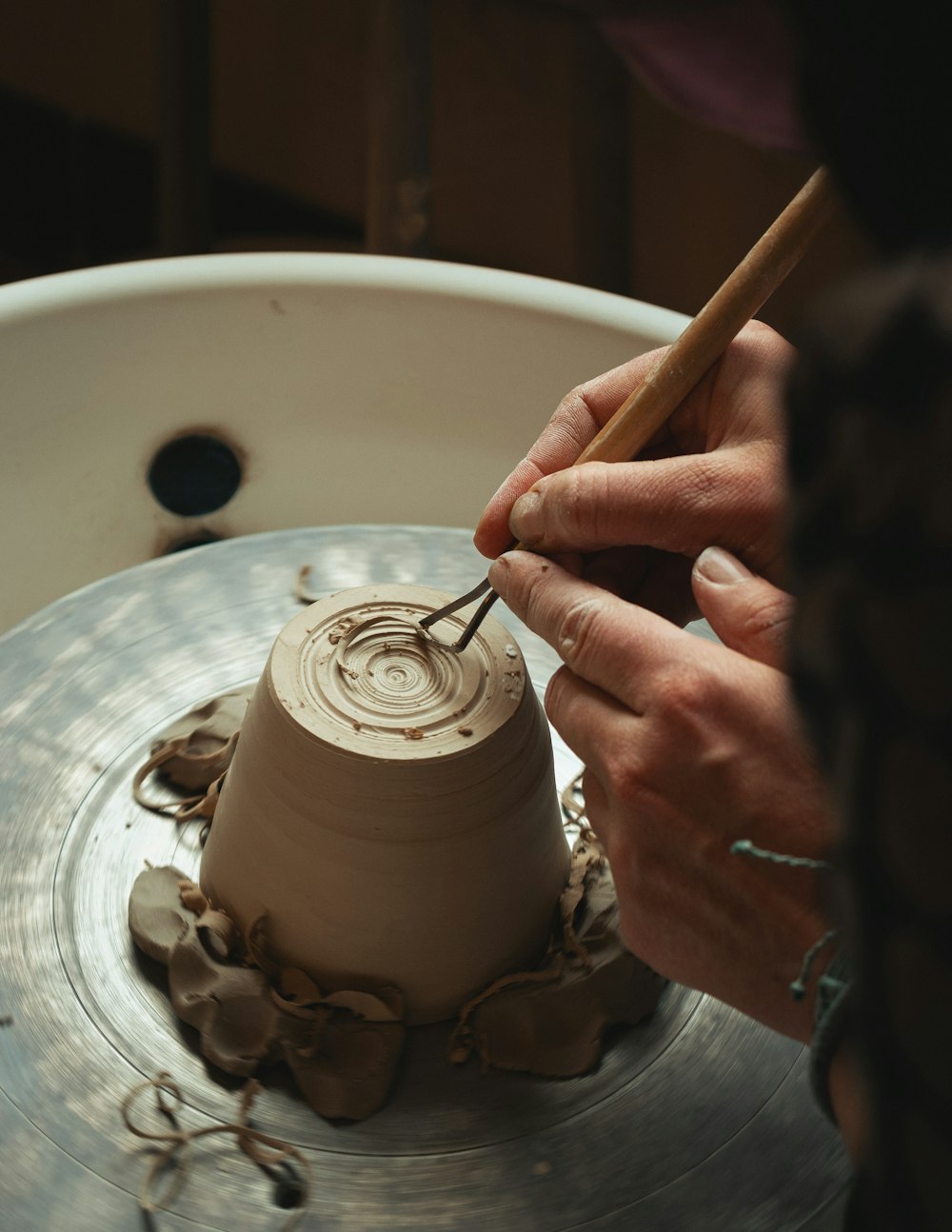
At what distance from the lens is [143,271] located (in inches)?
57.2

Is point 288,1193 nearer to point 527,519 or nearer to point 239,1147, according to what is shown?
point 239,1147

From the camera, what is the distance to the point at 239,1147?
835mm

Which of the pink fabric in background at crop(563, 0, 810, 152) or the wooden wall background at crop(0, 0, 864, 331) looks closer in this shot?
the pink fabric in background at crop(563, 0, 810, 152)

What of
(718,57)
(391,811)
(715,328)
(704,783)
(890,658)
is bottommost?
(391,811)

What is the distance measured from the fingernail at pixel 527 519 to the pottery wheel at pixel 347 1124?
0.25 m

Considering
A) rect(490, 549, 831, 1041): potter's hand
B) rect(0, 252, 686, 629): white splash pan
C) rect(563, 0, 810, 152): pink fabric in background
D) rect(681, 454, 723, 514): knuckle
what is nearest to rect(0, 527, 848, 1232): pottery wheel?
rect(490, 549, 831, 1041): potter's hand

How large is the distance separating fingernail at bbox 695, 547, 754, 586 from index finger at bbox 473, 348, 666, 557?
18cm

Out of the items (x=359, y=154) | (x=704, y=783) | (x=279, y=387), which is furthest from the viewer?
(x=359, y=154)

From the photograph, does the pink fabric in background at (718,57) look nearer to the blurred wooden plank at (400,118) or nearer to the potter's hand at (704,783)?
the potter's hand at (704,783)

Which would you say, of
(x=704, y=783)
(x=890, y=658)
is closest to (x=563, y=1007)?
(x=704, y=783)

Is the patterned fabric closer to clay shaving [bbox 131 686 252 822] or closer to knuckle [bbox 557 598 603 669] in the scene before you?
knuckle [bbox 557 598 603 669]

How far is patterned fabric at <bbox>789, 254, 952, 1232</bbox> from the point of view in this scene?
0.33m

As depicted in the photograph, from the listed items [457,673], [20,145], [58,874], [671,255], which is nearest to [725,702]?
[457,673]

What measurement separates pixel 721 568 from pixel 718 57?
454mm
